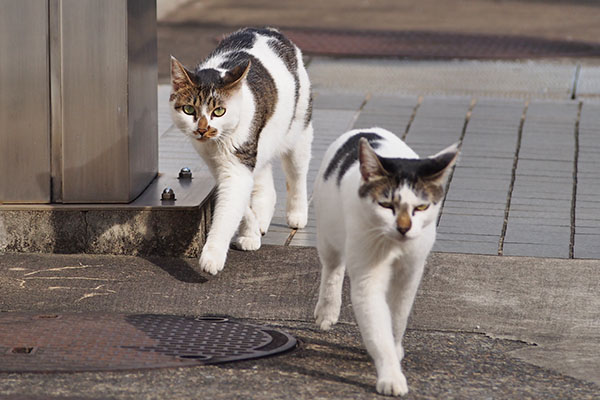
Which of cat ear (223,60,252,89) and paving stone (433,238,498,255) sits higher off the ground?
cat ear (223,60,252,89)

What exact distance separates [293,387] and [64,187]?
8.13 ft

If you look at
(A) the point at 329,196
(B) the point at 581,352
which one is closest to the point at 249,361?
(A) the point at 329,196

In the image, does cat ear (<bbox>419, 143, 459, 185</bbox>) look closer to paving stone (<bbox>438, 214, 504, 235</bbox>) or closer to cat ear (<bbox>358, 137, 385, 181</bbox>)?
cat ear (<bbox>358, 137, 385, 181</bbox>)

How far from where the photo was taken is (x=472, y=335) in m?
5.14

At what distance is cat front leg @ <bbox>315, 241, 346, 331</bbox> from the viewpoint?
4.96m

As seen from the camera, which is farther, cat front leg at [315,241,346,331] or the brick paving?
the brick paving

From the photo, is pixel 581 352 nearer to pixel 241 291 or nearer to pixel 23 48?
pixel 241 291

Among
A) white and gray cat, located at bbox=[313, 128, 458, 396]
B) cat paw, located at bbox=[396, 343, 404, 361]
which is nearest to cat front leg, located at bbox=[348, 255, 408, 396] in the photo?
white and gray cat, located at bbox=[313, 128, 458, 396]

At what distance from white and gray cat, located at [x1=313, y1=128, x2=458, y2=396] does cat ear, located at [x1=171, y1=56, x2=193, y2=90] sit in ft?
4.78

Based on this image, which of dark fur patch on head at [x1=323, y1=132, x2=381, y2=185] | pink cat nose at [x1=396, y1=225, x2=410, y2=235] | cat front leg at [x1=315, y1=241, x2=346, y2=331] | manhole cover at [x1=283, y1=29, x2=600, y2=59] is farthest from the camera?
manhole cover at [x1=283, y1=29, x2=600, y2=59]

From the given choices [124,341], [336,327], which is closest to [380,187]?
[336,327]

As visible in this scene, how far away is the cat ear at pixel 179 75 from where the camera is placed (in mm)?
5766

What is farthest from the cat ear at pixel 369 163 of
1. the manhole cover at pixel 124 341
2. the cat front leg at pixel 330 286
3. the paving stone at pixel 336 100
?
the paving stone at pixel 336 100

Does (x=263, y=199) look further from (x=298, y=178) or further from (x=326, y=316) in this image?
(x=326, y=316)
